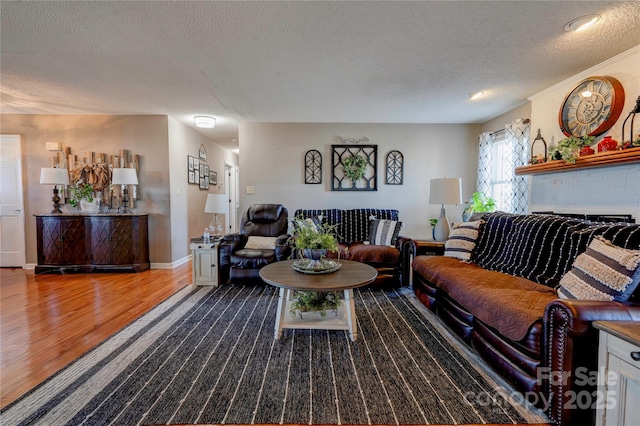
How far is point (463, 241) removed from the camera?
291 cm

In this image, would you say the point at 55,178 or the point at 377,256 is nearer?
the point at 377,256

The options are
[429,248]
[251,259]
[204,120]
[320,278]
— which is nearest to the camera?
[320,278]

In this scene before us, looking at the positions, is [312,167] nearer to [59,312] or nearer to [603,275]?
[59,312]

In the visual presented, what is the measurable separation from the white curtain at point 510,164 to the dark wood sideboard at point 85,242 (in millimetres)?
5204

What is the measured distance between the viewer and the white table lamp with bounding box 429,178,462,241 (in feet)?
11.6

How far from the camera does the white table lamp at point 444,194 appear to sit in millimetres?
3525

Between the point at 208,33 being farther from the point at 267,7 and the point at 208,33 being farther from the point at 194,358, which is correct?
the point at 194,358

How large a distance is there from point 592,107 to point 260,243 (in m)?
3.77

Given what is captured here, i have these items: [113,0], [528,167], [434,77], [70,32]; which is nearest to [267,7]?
[113,0]

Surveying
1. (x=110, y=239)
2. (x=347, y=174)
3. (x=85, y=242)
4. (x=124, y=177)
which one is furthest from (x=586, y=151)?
(x=85, y=242)

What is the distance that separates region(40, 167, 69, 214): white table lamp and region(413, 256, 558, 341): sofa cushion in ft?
16.1

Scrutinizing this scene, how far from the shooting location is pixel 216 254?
3.48m

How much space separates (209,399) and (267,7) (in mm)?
2347

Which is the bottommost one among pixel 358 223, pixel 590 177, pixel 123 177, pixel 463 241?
pixel 463 241
